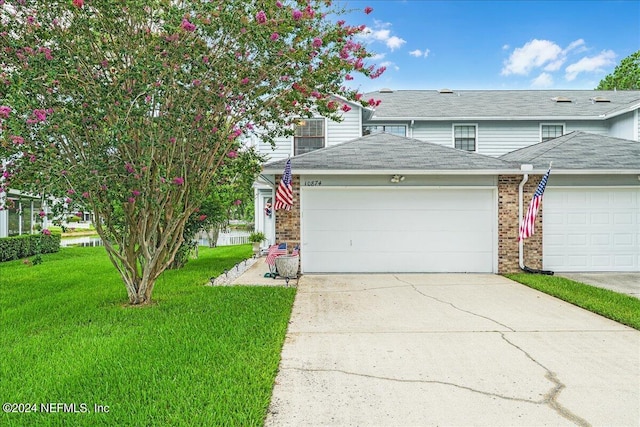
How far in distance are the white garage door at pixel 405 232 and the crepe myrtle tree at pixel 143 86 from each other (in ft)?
12.5

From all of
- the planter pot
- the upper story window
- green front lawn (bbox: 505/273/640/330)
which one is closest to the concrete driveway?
green front lawn (bbox: 505/273/640/330)

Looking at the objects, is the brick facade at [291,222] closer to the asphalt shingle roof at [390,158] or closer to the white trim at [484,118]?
the asphalt shingle roof at [390,158]

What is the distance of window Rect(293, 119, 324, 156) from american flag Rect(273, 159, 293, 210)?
19.5 feet

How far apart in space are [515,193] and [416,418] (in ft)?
26.9

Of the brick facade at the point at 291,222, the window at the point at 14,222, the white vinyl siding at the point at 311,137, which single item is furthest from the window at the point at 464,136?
the window at the point at 14,222

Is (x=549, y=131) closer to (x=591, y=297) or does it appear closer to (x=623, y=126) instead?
(x=623, y=126)

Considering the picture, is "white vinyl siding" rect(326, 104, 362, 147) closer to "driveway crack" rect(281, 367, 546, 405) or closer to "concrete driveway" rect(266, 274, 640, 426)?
"concrete driveway" rect(266, 274, 640, 426)

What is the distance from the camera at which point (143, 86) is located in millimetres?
5406

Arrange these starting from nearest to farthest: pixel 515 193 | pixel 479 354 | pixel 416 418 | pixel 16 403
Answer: pixel 416 418 → pixel 16 403 → pixel 479 354 → pixel 515 193

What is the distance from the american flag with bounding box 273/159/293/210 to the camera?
8.86 m

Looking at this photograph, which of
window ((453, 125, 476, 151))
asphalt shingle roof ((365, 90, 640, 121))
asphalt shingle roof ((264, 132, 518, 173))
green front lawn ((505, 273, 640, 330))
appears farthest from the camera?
window ((453, 125, 476, 151))

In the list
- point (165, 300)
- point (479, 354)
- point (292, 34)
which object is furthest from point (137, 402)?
point (292, 34)

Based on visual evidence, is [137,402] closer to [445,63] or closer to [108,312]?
[108,312]

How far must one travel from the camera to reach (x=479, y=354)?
4.38 m
